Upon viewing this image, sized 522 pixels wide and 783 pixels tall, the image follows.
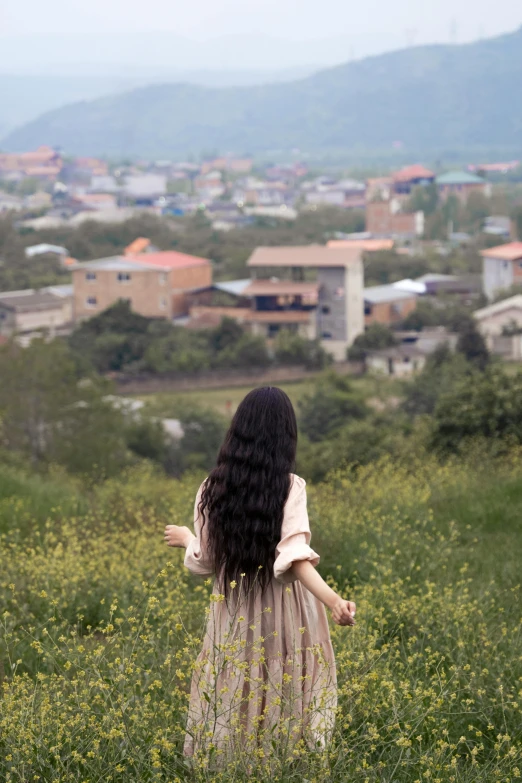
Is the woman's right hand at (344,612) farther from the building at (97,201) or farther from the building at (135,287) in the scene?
the building at (97,201)

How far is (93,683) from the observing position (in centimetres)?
245

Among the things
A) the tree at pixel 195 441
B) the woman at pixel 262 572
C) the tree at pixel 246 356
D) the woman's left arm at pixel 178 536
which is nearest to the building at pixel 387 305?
the tree at pixel 246 356

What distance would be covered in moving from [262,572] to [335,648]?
685 millimetres

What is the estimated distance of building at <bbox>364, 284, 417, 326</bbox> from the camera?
4062 centimetres

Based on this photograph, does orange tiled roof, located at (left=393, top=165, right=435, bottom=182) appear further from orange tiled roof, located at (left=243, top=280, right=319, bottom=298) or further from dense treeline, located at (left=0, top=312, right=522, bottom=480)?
dense treeline, located at (left=0, top=312, right=522, bottom=480)

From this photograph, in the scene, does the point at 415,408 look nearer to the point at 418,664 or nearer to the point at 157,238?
the point at 418,664

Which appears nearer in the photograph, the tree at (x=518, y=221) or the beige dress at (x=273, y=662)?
the beige dress at (x=273, y=662)

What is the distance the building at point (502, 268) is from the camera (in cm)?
5141

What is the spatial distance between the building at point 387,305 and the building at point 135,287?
6.70 metres

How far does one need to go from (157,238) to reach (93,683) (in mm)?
64015

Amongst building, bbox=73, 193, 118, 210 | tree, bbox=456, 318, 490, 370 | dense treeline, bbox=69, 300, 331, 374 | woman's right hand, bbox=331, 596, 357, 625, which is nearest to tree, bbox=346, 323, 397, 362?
dense treeline, bbox=69, 300, 331, 374

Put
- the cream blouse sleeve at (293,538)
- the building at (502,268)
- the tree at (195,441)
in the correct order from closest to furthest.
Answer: the cream blouse sleeve at (293,538), the tree at (195,441), the building at (502,268)

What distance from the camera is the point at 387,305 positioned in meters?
41.6

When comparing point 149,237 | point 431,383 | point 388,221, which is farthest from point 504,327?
point 388,221
